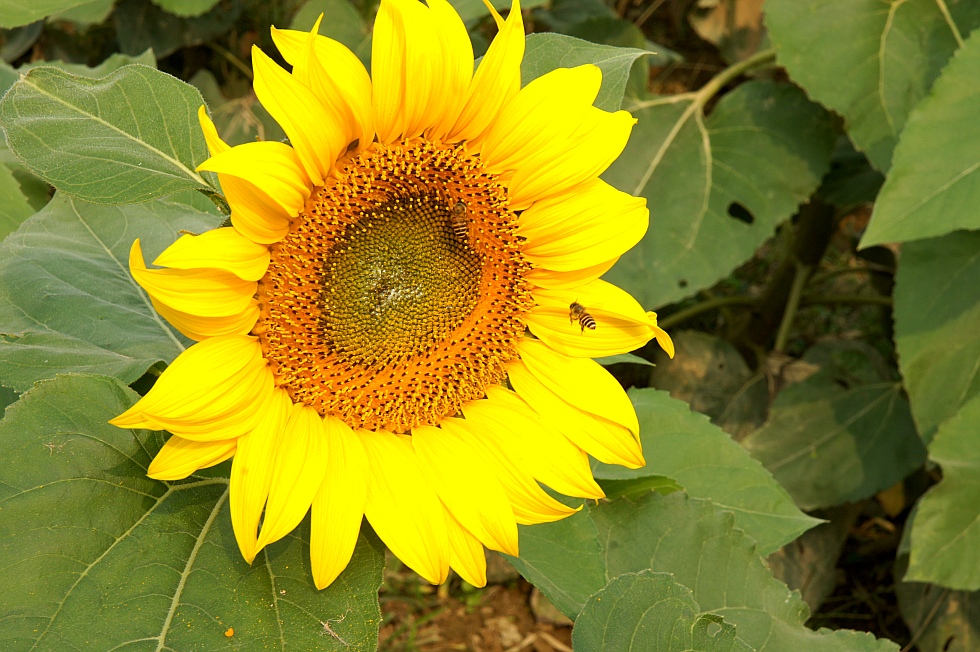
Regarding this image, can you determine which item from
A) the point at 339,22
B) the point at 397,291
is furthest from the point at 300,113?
the point at 339,22

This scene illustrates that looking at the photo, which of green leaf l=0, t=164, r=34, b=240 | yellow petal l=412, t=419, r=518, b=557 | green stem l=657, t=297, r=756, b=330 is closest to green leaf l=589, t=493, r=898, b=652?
yellow petal l=412, t=419, r=518, b=557

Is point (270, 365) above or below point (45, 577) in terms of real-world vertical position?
above

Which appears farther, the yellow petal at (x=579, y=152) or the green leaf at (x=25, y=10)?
the green leaf at (x=25, y=10)

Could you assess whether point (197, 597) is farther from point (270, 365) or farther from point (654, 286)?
point (654, 286)

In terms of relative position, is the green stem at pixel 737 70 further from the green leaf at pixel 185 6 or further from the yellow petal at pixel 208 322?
the yellow petal at pixel 208 322

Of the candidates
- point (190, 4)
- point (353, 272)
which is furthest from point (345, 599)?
point (190, 4)

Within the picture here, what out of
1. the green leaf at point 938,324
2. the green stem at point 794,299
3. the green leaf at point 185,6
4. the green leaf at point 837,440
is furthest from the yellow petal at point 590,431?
the green leaf at point 185,6

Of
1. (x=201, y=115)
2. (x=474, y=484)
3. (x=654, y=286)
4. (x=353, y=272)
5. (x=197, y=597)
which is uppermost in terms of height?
(x=201, y=115)

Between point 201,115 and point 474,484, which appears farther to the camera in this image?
point 474,484
